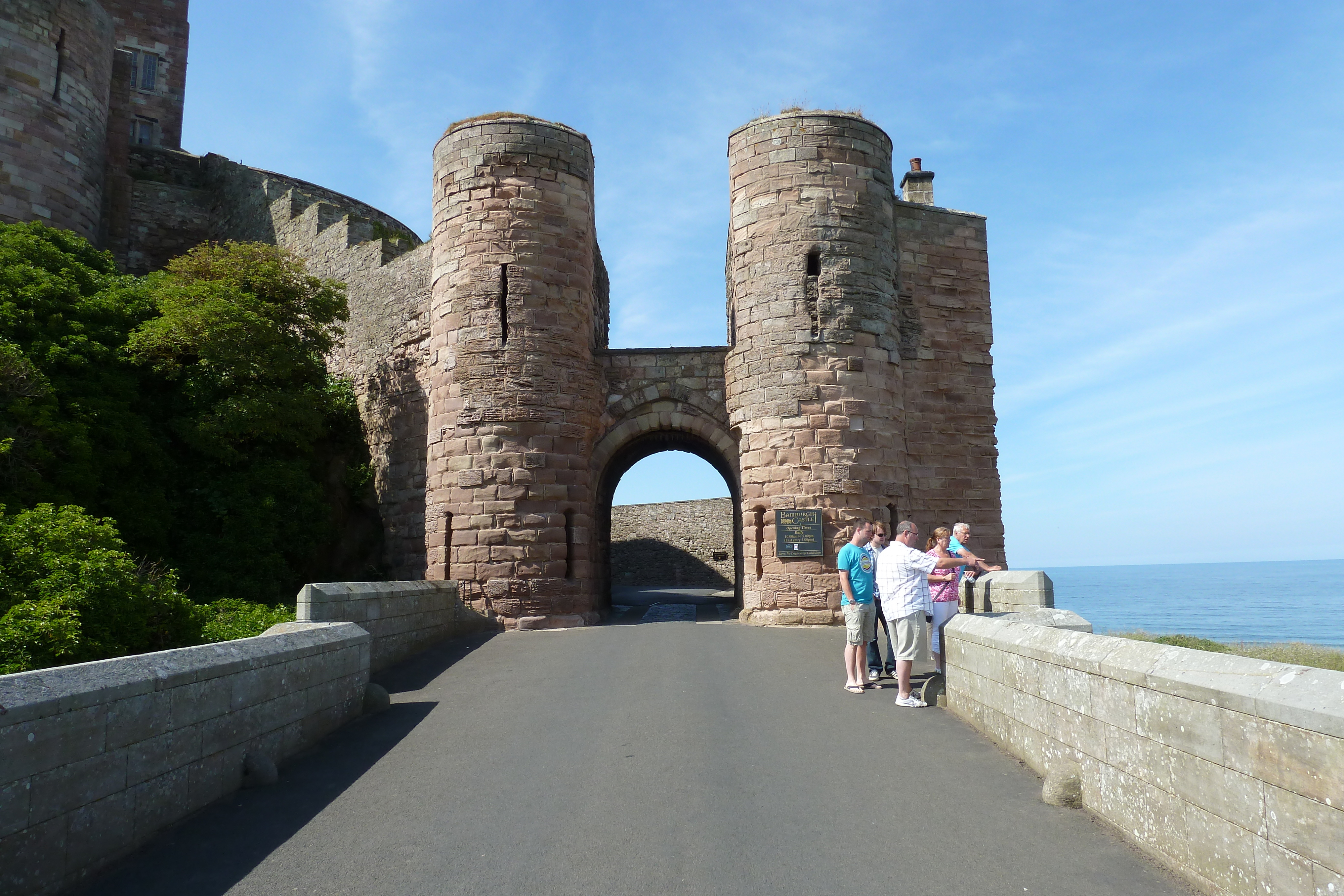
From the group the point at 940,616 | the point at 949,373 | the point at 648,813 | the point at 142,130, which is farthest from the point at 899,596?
the point at 142,130

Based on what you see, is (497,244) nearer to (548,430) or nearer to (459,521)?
(548,430)

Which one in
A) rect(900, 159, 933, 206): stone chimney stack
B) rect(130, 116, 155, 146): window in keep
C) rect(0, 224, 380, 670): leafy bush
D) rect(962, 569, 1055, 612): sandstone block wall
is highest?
rect(130, 116, 155, 146): window in keep

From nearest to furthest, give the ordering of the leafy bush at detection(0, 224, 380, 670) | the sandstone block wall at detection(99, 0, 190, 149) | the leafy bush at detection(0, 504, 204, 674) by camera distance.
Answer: the leafy bush at detection(0, 504, 204, 674)
the leafy bush at detection(0, 224, 380, 670)
the sandstone block wall at detection(99, 0, 190, 149)

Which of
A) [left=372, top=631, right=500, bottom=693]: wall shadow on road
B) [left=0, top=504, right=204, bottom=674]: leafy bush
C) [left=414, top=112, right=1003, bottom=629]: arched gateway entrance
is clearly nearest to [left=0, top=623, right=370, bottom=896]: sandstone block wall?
[left=372, top=631, right=500, bottom=693]: wall shadow on road

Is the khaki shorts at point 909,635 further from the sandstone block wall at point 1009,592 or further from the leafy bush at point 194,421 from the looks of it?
the leafy bush at point 194,421

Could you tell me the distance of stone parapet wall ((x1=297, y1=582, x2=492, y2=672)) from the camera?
8.26 meters

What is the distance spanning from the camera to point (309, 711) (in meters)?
6.36

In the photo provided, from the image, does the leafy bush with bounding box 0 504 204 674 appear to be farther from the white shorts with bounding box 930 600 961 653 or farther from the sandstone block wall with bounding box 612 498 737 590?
the sandstone block wall with bounding box 612 498 737 590

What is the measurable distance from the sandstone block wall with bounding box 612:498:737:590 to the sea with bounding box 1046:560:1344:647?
12.1 metres

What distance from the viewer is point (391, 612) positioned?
32.6 ft

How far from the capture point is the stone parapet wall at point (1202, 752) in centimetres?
301

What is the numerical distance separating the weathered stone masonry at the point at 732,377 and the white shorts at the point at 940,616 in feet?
20.3

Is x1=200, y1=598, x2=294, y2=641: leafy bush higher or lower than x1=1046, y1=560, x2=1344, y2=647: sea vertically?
higher

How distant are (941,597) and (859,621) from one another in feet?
2.55
